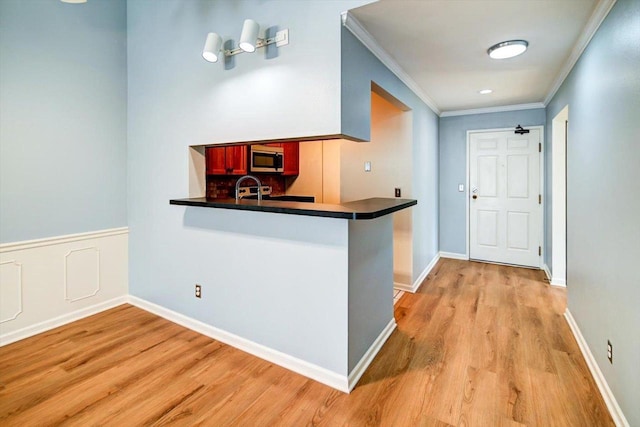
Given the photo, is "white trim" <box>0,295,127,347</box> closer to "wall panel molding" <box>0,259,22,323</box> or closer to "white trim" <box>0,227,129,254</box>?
"wall panel molding" <box>0,259,22,323</box>

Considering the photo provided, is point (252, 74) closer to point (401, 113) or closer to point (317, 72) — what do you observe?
point (317, 72)

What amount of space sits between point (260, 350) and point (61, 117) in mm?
2581

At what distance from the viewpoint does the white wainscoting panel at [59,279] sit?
2.62 meters

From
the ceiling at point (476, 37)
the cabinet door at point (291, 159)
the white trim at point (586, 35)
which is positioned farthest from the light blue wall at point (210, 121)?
the cabinet door at point (291, 159)

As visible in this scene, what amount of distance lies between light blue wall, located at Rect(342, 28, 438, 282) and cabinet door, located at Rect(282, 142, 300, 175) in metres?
1.77

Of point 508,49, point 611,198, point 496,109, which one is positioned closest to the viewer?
point 611,198

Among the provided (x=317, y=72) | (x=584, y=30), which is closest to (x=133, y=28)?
(x=317, y=72)

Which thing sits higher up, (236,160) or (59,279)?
(236,160)

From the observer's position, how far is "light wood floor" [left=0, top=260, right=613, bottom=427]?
1.82 m

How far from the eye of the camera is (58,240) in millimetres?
2873

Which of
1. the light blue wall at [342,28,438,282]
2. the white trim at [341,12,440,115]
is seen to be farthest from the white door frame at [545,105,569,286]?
the white trim at [341,12,440,115]

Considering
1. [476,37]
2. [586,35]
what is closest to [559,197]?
[586,35]

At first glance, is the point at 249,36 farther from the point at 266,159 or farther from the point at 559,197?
the point at 559,197

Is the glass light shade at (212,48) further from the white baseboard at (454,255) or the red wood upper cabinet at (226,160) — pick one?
the white baseboard at (454,255)
